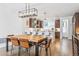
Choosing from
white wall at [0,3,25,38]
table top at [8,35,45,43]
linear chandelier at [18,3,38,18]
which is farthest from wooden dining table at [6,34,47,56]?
linear chandelier at [18,3,38,18]

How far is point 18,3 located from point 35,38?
68 cm

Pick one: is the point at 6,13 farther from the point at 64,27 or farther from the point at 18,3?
the point at 64,27

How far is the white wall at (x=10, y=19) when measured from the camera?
70.7 inches

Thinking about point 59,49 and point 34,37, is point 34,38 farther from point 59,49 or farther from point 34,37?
point 59,49

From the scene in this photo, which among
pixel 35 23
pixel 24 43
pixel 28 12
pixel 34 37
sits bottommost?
pixel 24 43

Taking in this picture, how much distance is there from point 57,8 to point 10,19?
0.83 m

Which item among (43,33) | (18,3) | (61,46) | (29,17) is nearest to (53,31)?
(43,33)

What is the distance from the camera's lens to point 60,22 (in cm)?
181

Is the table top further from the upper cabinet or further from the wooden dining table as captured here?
the upper cabinet

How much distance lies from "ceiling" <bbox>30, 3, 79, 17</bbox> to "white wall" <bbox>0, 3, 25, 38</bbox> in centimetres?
30

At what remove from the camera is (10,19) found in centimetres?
180

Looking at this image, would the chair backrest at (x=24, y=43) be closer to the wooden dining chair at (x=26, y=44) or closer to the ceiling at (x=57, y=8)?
the wooden dining chair at (x=26, y=44)

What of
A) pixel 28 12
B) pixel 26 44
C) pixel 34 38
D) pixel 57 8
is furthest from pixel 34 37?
pixel 57 8

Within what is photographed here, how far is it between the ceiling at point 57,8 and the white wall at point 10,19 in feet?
0.99
